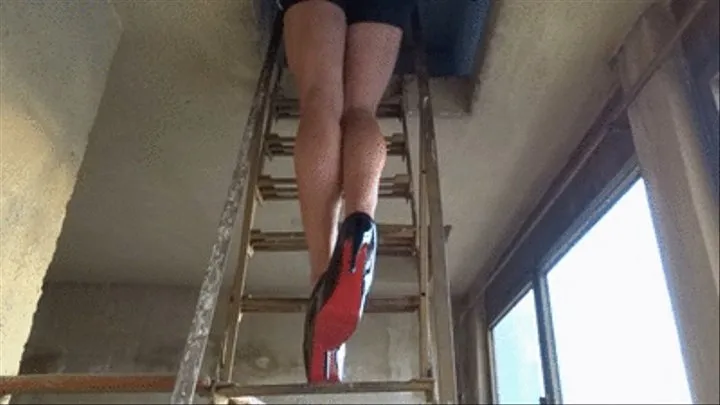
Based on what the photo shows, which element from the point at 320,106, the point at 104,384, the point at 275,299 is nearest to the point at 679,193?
the point at 320,106

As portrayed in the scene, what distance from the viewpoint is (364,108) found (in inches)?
65.1

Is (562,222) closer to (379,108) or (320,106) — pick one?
(379,108)

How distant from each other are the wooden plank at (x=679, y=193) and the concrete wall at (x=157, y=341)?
217 cm

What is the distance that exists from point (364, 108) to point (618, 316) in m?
1.25

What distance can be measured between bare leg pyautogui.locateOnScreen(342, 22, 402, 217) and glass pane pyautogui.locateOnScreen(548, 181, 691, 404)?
2.81 feet

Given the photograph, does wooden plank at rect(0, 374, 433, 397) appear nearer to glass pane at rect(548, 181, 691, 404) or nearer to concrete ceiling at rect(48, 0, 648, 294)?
glass pane at rect(548, 181, 691, 404)

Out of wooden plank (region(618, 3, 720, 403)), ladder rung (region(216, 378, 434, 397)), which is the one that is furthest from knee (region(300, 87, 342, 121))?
wooden plank (region(618, 3, 720, 403))

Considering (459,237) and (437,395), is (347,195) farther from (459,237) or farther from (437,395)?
(459,237)

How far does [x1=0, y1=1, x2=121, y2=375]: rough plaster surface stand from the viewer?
1.57 metres

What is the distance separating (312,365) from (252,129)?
73 centimetres

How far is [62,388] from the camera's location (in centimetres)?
148

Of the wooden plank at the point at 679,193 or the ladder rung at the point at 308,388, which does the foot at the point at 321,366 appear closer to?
the ladder rung at the point at 308,388

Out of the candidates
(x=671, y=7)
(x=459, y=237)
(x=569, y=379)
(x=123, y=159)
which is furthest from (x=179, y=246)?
(x=671, y=7)

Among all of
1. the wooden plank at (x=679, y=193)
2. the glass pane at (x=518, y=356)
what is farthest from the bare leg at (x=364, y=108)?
the glass pane at (x=518, y=356)
